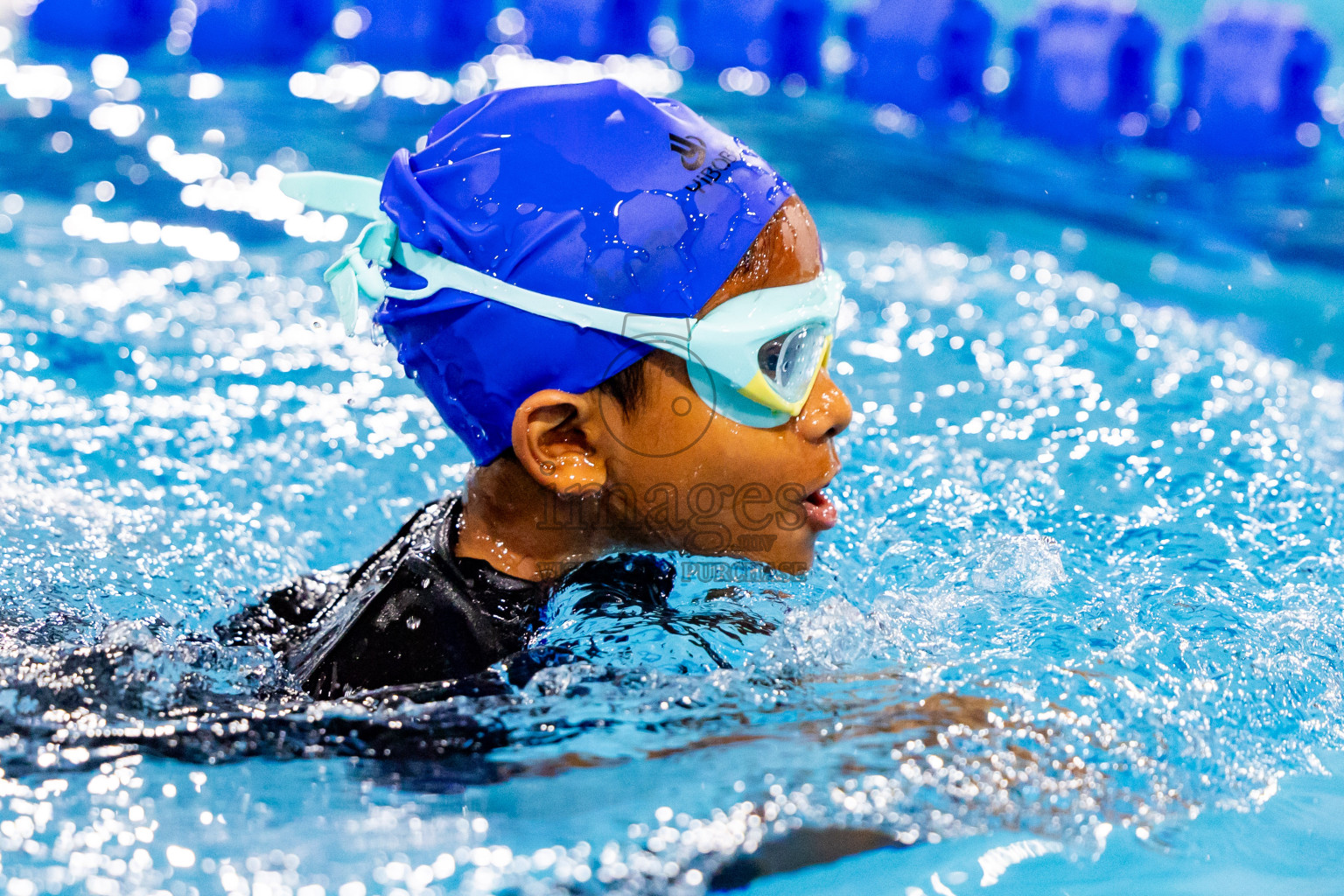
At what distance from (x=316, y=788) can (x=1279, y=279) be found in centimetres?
461

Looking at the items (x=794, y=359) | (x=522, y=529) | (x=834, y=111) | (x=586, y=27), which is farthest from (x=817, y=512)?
(x=586, y=27)

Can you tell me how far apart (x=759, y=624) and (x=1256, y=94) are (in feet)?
18.5

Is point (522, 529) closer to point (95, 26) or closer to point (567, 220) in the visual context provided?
point (567, 220)

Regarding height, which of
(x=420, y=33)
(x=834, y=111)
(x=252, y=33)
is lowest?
(x=252, y=33)

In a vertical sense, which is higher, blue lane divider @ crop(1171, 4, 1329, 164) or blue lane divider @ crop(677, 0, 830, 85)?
blue lane divider @ crop(1171, 4, 1329, 164)

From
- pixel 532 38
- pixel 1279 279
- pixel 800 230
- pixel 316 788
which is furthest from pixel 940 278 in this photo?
pixel 532 38

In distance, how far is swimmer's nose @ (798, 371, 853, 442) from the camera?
85.0 inches

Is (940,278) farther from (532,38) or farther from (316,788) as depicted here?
(532,38)

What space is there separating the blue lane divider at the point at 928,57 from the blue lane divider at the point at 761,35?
40 cm

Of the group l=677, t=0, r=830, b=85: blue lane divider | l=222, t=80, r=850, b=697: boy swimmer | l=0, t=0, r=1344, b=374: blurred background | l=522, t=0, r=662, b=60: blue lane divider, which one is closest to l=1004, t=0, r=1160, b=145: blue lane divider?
l=0, t=0, r=1344, b=374: blurred background

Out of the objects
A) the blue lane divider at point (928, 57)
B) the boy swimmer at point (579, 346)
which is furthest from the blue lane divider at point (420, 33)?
the boy swimmer at point (579, 346)

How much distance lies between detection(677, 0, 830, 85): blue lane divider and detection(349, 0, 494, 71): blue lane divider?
136cm

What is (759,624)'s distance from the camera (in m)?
2.27

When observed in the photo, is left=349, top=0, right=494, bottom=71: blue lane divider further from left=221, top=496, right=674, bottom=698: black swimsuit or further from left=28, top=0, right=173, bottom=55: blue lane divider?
left=221, top=496, right=674, bottom=698: black swimsuit
